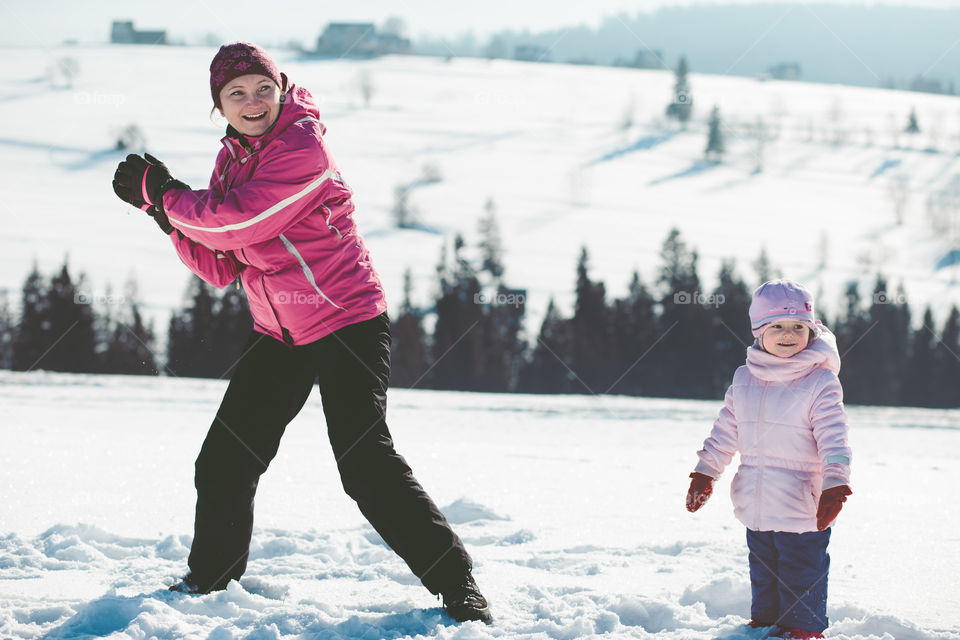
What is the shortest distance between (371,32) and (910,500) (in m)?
107

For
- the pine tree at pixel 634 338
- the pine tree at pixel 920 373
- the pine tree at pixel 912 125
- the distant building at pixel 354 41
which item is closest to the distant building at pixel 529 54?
the distant building at pixel 354 41

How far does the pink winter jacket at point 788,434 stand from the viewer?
2404 millimetres

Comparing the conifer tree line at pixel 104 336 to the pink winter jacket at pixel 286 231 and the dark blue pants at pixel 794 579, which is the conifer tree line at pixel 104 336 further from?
the dark blue pants at pixel 794 579

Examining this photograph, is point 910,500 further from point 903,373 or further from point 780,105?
point 780,105

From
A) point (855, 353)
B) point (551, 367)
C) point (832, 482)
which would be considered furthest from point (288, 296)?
point (855, 353)

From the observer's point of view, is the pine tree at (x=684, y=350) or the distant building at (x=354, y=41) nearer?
the pine tree at (x=684, y=350)

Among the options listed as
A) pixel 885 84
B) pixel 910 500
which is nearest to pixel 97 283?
pixel 910 500

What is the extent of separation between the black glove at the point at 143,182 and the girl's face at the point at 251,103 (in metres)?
0.25

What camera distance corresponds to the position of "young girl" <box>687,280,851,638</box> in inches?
94.9

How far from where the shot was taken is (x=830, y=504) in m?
2.21

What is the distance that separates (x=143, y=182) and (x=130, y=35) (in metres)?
97.4

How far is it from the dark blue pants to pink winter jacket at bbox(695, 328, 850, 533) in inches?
1.9

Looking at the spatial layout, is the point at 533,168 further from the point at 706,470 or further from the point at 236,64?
the point at 236,64

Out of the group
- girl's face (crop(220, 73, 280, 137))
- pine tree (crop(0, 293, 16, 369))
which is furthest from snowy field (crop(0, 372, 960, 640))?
pine tree (crop(0, 293, 16, 369))
